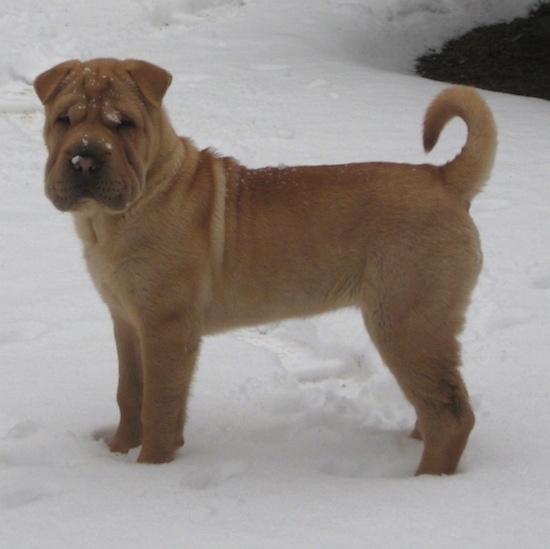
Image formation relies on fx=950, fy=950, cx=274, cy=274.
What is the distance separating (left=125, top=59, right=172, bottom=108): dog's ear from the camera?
3846 mm

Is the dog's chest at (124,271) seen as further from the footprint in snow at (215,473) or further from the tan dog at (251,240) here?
the footprint in snow at (215,473)

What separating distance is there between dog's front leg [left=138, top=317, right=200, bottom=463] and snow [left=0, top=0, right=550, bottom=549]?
109 mm

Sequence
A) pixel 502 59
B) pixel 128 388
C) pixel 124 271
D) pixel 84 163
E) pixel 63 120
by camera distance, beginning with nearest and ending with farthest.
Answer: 1. pixel 84 163
2. pixel 63 120
3. pixel 124 271
4. pixel 128 388
5. pixel 502 59

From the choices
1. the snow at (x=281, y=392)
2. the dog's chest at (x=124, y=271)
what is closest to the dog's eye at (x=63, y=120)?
the dog's chest at (x=124, y=271)

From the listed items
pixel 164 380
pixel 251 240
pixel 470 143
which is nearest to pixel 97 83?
pixel 251 240

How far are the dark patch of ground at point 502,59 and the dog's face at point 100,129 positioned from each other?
8.41 metres

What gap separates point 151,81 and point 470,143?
4.41 feet

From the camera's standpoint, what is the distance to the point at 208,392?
15.6ft

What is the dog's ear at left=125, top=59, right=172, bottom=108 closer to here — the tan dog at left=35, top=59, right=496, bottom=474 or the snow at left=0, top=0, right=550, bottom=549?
the tan dog at left=35, top=59, right=496, bottom=474

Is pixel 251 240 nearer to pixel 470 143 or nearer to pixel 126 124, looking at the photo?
pixel 126 124

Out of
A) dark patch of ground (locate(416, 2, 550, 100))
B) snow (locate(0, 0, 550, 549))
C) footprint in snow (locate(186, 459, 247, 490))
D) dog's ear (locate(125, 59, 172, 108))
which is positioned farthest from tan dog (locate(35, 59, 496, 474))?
dark patch of ground (locate(416, 2, 550, 100))

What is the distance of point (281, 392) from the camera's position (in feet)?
15.3

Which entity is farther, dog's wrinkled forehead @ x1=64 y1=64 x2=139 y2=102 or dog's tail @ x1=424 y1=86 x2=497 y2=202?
dog's tail @ x1=424 y1=86 x2=497 y2=202

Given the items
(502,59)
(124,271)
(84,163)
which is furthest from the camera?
(502,59)
